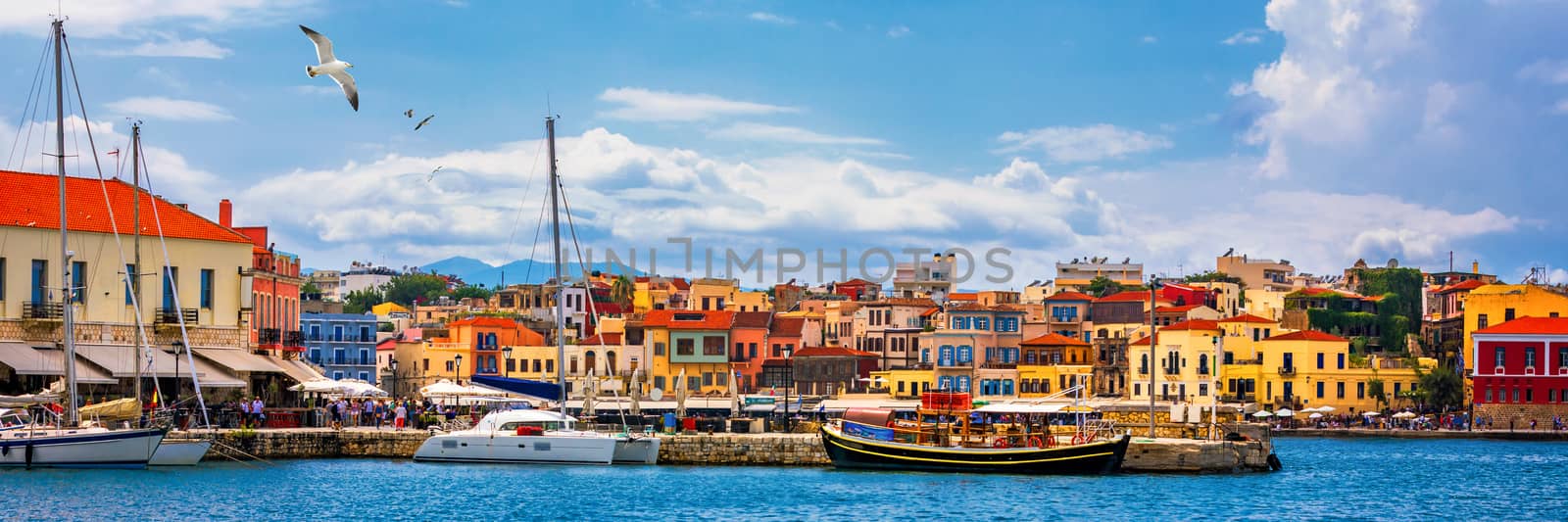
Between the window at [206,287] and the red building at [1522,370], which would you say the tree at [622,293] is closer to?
the red building at [1522,370]

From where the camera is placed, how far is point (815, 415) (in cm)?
7506

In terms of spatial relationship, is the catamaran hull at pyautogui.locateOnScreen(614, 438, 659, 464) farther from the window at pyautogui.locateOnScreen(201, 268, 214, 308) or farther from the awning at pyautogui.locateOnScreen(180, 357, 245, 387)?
the window at pyautogui.locateOnScreen(201, 268, 214, 308)

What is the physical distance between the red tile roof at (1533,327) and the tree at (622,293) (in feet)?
184

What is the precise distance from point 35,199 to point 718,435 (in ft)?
67.9

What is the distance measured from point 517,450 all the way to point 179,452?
8752 millimetres

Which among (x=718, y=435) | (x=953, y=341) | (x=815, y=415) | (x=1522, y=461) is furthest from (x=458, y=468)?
(x=953, y=341)

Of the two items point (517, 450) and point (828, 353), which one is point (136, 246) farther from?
point (828, 353)

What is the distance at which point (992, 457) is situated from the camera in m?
49.7

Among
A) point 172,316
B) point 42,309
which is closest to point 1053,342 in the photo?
point 172,316

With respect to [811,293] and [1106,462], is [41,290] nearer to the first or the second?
[1106,462]

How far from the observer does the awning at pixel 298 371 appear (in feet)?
191

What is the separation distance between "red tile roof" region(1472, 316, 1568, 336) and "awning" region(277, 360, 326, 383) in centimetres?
5760

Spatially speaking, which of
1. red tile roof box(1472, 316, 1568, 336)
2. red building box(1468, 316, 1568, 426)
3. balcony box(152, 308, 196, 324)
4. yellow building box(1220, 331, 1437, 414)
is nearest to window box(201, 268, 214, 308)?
balcony box(152, 308, 196, 324)

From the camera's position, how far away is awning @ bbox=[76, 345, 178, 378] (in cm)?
5150
